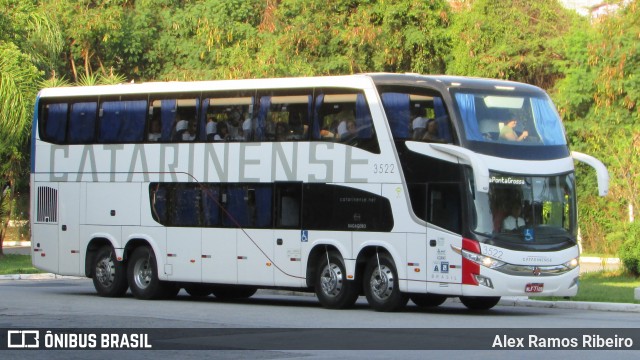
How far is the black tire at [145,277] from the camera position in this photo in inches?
1033

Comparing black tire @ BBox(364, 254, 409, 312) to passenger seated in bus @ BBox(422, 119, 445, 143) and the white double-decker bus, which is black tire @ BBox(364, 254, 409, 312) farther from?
passenger seated in bus @ BBox(422, 119, 445, 143)

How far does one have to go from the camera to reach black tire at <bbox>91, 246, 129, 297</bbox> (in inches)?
1056

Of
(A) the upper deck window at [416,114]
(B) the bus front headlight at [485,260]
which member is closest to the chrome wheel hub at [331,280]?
(A) the upper deck window at [416,114]

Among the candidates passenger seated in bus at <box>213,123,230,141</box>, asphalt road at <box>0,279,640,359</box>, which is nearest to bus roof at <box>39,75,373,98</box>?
passenger seated in bus at <box>213,123,230,141</box>

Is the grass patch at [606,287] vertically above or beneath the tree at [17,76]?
beneath

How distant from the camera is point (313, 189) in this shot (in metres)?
23.9

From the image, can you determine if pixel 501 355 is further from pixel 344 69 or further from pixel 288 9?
pixel 288 9

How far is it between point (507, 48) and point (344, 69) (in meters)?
6.17

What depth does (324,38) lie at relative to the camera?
49.8 metres

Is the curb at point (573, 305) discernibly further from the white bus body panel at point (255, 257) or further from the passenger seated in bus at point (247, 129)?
the passenger seated in bus at point (247, 129)

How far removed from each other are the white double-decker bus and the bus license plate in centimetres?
2

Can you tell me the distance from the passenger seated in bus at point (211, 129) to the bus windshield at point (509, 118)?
17.9 feet

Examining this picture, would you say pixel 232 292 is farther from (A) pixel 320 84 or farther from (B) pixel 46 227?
(A) pixel 320 84

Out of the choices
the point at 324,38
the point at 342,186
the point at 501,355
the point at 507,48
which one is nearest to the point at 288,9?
the point at 324,38
